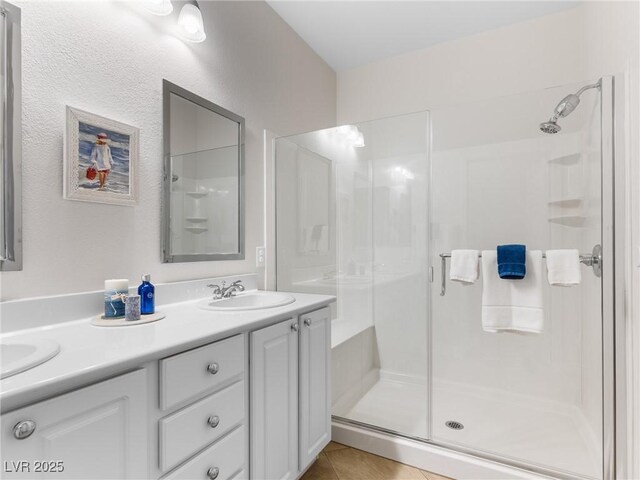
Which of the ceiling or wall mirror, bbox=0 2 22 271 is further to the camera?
the ceiling

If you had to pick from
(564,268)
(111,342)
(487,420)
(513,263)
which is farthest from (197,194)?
(487,420)

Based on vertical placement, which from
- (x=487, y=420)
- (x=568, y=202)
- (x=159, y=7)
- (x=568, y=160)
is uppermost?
(x=159, y=7)

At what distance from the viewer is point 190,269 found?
163 centimetres

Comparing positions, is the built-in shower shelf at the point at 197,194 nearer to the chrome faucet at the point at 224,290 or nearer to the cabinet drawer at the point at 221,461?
the chrome faucet at the point at 224,290

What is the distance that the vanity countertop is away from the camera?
663 millimetres

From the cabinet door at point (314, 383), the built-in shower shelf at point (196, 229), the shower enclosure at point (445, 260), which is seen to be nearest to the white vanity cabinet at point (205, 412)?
the cabinet door at point (314, 383)

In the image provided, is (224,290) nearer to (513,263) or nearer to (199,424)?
(199,424)

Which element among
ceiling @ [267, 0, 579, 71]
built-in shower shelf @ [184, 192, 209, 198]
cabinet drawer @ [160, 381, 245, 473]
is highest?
ceiling @ [267, 0, 579, 71]

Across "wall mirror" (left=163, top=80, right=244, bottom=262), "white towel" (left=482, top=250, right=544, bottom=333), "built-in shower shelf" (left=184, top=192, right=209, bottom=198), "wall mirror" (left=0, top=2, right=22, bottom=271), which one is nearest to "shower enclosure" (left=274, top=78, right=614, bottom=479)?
"white towel" (left=482, top=250, right=544, bottom=333)

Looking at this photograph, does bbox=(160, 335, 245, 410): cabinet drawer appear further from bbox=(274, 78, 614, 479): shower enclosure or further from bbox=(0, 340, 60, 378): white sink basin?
bbox=(274, 78, 614, 479): shower enclosure

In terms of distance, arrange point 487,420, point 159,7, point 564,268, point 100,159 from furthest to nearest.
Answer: point 487,420 < point 564,268 < point 159,7 < point 100,159

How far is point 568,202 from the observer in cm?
180

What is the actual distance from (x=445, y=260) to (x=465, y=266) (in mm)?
224

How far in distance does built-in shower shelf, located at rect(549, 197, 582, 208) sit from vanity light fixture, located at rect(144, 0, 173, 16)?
208 centimetres
